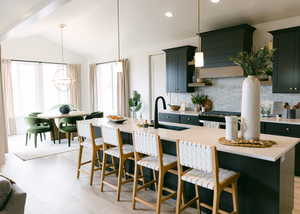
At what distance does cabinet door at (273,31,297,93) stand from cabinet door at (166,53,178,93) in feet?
7.59

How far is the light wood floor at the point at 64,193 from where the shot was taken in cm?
290

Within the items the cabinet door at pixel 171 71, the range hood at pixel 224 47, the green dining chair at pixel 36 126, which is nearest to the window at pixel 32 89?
the green dining chair at pixel 36 126

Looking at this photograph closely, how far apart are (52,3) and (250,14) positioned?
3.50 metres

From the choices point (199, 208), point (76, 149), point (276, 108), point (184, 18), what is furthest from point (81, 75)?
point (199, 208)

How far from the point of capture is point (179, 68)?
580 cm

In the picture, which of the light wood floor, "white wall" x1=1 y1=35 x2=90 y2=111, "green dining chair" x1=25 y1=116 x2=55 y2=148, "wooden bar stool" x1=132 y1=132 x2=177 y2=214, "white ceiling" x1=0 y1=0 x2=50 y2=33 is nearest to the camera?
"wooden bar stool" x1=132 y1=132 x2=177 y2=214

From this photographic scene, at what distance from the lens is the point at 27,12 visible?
12.0 ft

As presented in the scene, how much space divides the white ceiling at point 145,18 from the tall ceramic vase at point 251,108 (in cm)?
257

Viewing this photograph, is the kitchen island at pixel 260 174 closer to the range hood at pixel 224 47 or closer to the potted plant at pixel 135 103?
the range hood at pixel 224 47

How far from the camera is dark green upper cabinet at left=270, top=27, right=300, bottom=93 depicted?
4008 millimetres

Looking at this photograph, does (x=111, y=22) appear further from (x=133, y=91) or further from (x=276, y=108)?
(x=276, y=108)

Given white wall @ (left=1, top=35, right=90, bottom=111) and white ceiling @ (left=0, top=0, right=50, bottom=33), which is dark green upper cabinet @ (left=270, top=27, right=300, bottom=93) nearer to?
white ceiling @ (left=0, top=0, right=50, bottom=33)

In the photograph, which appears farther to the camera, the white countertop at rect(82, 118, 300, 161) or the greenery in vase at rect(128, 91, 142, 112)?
the greenery in vase at rect(128, 91, 142, 112)

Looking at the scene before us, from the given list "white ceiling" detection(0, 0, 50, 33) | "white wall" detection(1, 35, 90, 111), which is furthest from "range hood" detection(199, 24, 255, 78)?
"white wall" detection(1, 35, 90, 111)
